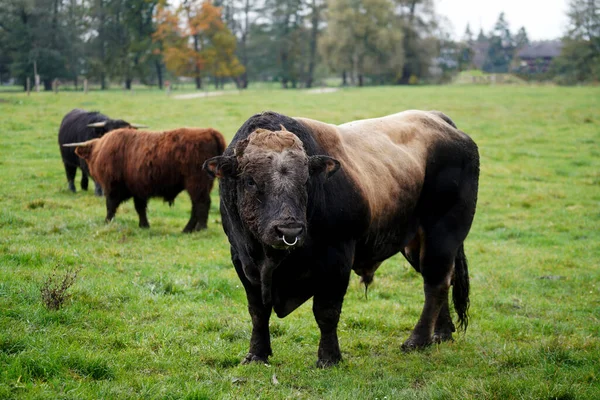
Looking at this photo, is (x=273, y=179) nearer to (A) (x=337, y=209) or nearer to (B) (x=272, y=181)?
(B) (x=272, y=181)

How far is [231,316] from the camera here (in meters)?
6.88

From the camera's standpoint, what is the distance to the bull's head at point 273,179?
450 centimetres

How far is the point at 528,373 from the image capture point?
5.38 meters

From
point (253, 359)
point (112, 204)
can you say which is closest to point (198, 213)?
point (112, 204)

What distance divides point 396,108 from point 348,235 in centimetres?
2811

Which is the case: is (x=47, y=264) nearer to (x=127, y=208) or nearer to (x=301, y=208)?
(x=301, y=208)

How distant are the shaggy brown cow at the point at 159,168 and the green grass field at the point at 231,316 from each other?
0.52 m

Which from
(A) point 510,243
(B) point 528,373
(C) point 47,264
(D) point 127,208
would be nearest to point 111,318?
(C) point 47,264

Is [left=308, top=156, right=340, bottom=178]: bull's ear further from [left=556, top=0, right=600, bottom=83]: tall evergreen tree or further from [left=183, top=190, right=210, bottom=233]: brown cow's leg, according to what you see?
[left=556, top=0, right=600, bottom=83]: tall evergreen tree

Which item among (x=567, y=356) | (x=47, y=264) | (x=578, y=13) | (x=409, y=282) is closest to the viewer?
(x=567, y=356)

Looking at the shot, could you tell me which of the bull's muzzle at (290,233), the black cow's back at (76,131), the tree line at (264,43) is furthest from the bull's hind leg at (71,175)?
the tree line at (264,43)

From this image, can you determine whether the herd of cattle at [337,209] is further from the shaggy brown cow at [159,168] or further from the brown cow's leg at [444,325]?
the shaggy brown cow at [159,168]

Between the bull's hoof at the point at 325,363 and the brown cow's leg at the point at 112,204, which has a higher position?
the brown cow's leg at the point at 112,204

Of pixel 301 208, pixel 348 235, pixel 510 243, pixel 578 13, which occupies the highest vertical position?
pixel 578 13
